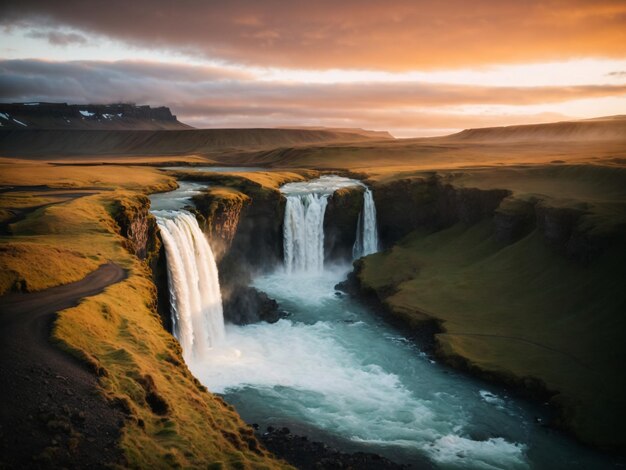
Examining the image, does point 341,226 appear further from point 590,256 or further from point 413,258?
point 590,256

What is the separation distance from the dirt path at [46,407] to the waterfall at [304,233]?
1919 inches

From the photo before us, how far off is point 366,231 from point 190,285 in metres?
38.8

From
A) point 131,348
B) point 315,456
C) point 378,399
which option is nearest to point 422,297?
point 378,399

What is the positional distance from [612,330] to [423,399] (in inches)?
689

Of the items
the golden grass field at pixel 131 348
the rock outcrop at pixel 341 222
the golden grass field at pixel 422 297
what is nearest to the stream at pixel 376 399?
the golden grass field at pixel 422 297

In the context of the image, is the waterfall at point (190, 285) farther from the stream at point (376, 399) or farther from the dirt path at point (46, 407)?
the dirt path at point (46, 407)

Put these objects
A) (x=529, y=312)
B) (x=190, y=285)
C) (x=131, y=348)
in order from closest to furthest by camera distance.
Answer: (x=131, y=348) < (x=190, y=285) < (x=529, y=312)

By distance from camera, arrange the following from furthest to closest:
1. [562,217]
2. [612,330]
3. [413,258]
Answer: [413,258], [562,217], [612,330]

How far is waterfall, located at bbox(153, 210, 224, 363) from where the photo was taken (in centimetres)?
4325

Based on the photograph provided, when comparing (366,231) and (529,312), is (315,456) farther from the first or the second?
(366,231)

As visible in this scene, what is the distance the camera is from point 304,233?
246ft

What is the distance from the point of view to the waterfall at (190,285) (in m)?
43.2

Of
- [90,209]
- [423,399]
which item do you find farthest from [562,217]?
[90,209]

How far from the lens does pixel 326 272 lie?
74.7 m
